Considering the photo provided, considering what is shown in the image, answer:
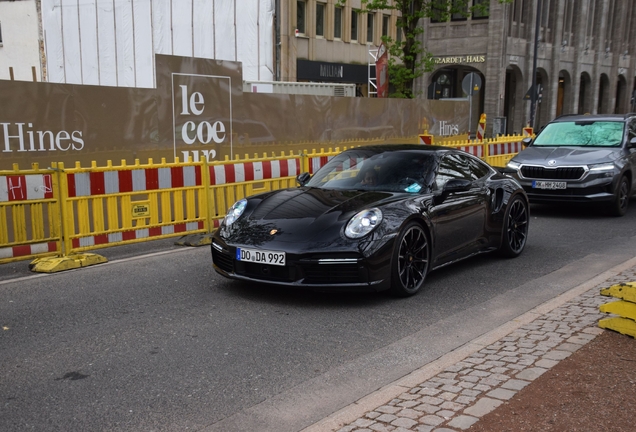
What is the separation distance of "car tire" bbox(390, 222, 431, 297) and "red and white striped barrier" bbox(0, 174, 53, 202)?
4313mm

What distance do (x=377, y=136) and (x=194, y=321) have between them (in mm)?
13544

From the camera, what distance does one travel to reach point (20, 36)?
40125 millimetres

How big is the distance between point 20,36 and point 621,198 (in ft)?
122

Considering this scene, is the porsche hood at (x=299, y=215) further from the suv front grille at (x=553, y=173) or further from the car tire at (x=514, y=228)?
the suv front grille at (x=553, y=173)

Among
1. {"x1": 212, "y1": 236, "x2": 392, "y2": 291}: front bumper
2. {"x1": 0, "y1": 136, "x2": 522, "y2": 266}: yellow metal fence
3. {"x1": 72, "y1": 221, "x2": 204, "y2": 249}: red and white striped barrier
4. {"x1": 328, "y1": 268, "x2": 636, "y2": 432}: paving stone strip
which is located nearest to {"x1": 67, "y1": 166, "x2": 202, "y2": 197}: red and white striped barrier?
{"x1": 0, "y1": 136, "x2": 522, "y2": 266}: yellow metal fence

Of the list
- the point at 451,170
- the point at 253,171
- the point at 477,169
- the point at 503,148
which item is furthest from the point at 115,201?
the point at 503,148

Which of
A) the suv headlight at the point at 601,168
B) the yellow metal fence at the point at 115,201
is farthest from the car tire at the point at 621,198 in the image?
the yellow metal fence at the point at 115,201

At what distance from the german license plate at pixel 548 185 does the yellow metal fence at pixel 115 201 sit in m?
4.37

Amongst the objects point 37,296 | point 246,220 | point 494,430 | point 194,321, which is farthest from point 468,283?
point 37,296

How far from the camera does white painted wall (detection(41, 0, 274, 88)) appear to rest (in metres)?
35.3

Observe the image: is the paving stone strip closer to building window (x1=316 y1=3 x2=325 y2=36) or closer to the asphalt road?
the asphalt road

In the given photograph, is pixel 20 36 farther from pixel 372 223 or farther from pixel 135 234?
pixel 372 223

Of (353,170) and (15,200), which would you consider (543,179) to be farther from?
(15,200)

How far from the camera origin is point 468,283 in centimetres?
744
